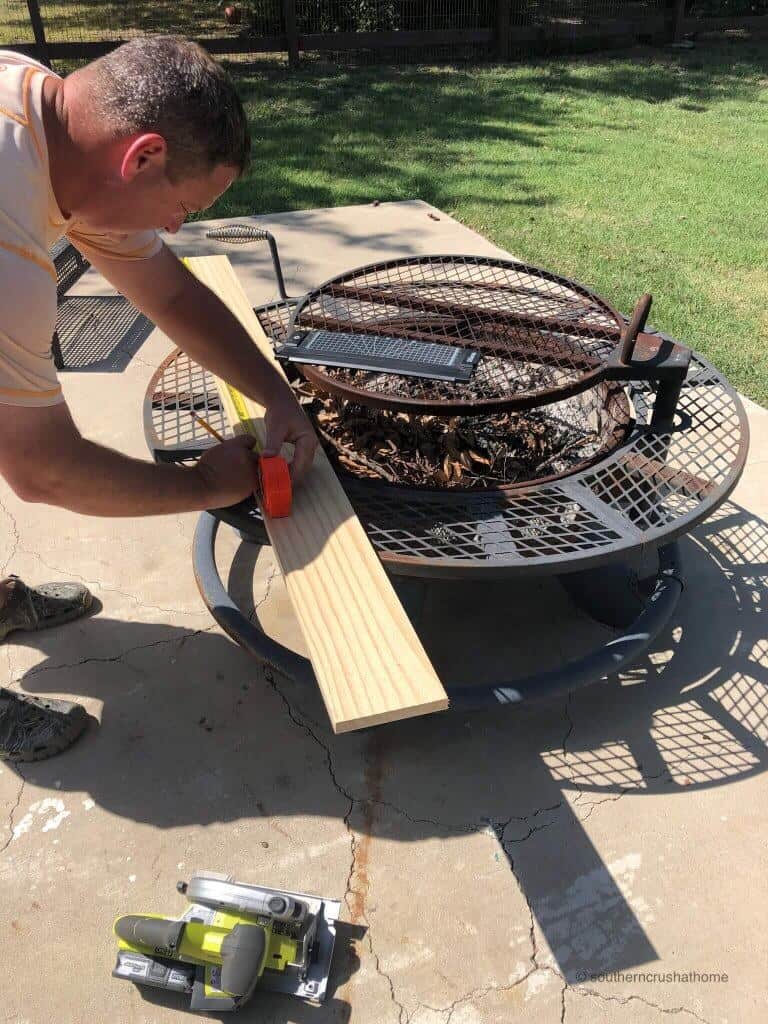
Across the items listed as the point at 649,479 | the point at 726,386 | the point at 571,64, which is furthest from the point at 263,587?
the point at 571,64

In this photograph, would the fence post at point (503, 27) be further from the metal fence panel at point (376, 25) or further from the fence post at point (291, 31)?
the fence post at point (291, 31)

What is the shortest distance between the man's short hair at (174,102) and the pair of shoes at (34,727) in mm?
1299

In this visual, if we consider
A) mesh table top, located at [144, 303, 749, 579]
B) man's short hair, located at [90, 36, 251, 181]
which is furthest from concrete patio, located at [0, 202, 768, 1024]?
man's short hair, located at [90, 36, 251, 181]

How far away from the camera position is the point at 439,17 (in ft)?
30.5

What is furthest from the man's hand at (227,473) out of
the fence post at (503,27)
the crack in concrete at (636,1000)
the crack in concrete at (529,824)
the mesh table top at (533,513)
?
the fence post at (503,27)

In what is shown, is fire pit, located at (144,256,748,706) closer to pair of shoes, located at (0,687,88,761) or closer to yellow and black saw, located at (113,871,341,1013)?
pair of shoes, located at (0,687,88,761)

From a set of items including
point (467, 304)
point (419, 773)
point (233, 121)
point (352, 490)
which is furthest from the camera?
point (467, 304)

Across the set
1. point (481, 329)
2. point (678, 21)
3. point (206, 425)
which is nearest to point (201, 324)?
point (206, 425)

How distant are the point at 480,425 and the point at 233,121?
122cm

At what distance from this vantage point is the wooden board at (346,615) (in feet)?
4.03

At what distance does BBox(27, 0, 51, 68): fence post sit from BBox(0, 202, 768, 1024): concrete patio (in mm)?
7175

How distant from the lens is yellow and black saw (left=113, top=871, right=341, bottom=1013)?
1.45 metres

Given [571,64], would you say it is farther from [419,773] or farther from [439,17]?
[419,773]

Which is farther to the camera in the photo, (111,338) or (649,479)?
(111,338)
